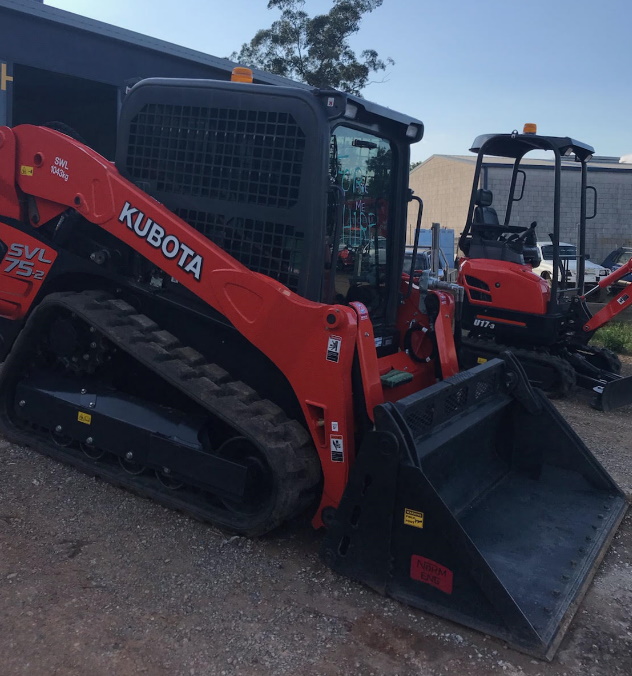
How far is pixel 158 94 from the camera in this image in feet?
14.5

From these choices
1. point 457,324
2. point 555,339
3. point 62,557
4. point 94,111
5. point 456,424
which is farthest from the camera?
point 94,111

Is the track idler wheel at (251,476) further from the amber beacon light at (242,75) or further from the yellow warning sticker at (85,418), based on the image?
the amber beacon light at (242,75)

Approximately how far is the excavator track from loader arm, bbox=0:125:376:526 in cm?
17

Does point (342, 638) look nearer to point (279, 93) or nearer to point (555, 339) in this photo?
point (279, 93)

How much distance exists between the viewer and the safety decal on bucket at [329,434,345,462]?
11.8ft

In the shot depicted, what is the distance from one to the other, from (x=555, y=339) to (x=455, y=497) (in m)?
4.37

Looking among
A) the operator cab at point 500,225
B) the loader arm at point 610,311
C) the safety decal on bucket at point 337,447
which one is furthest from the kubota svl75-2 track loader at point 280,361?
the loader arm at point 610,311

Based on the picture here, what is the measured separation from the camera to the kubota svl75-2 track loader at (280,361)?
10.9ft

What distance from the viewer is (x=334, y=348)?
3.55 m

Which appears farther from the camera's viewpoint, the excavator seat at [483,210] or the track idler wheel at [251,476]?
the excavator seat at [483,210]

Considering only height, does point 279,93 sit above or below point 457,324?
above

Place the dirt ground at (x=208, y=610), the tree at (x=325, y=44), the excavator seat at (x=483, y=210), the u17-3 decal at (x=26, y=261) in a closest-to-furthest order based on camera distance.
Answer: the dirt ground at (x=208, y=610), the u17-3 decal at (x=26, y=261), the excavator seat at (x=483, y=210), the tree at (x=325, y=44)

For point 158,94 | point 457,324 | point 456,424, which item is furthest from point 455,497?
point 158,94

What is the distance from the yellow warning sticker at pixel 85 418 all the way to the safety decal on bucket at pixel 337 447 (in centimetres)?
160
